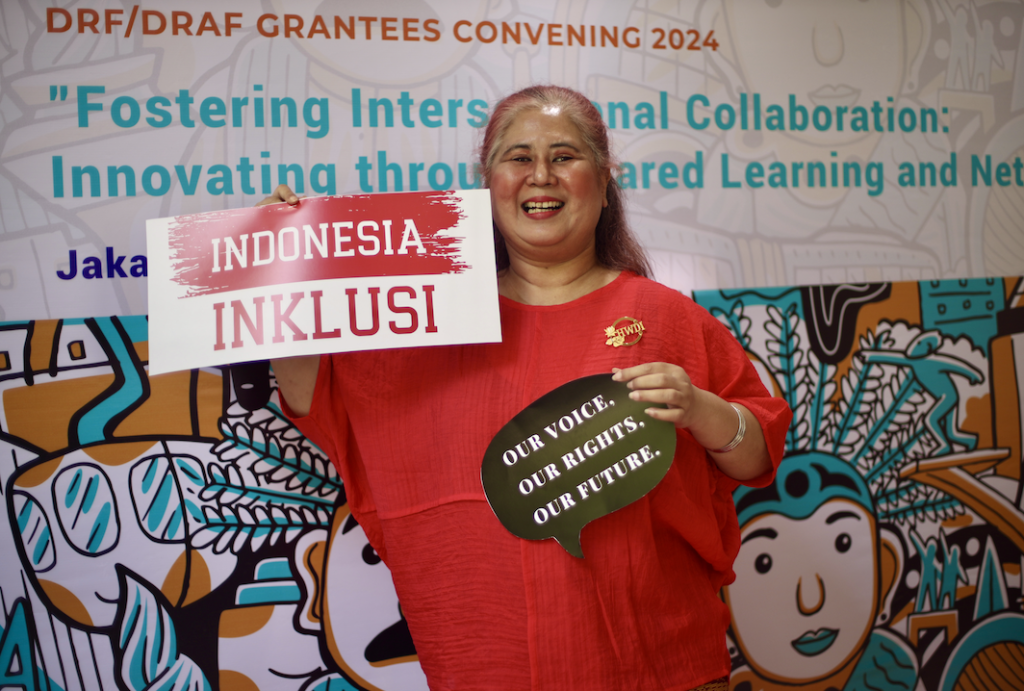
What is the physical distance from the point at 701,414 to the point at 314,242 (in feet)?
2.58

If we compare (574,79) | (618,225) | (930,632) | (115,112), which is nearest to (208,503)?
(115,112)

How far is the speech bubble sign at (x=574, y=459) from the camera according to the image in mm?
1146

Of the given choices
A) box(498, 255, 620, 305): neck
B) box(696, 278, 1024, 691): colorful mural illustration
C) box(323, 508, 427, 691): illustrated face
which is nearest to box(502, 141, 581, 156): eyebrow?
box(498, 255, 620, 305): neck

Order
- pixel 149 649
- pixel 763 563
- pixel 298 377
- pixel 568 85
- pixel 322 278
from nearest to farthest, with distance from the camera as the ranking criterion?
pixel 322 278, pixel 298 377, pixel 149 649, pixel 568 85, pixel 763 563

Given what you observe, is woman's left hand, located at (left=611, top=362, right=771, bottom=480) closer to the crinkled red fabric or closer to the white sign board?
the crinkled red fabric

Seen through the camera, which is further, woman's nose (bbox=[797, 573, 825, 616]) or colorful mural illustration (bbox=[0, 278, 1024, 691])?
woman's nose (bbox=[797, 573, 825, 616])

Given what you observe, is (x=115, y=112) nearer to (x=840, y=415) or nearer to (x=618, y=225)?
(x=618, y=225)

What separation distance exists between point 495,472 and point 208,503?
2.80ft

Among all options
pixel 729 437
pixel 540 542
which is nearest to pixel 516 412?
pixel 540 542

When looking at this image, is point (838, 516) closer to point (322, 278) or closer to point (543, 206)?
point (543, 206)

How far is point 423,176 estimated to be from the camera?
1.65 meters

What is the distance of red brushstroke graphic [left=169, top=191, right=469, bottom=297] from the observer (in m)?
1.19

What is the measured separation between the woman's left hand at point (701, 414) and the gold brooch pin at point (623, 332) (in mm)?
91

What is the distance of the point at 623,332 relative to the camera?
1.24 meters
